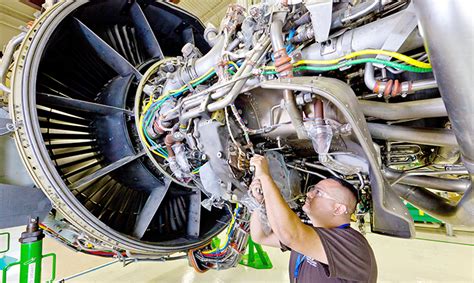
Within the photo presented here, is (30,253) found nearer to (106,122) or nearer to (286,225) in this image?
(106,122)

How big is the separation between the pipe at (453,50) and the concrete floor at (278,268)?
238 cm

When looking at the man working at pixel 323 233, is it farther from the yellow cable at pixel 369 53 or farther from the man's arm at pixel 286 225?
the yellow cable at pixel 369 53

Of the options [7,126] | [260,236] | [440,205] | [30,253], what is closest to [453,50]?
[440,205]

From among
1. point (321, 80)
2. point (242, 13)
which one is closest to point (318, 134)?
point (321, 80)

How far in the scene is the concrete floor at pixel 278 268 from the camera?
241 cm

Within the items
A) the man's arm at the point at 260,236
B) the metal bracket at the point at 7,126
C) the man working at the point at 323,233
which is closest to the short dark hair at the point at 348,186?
the man working at the point at 323,233

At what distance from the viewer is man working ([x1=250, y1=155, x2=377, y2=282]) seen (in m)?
0.83

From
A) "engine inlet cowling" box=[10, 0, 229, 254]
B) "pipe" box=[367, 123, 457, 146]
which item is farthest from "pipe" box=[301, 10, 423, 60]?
"engine inlet cowling" box=[10, 0, 229, 254]

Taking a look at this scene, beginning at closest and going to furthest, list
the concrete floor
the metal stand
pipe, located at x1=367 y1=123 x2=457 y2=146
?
1. pipe, located at x1=367 y1=123 x2=457 y2=146
2. the metal stand
3. the concrete floor

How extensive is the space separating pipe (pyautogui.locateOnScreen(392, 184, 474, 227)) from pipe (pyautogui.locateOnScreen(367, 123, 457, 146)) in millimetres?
151

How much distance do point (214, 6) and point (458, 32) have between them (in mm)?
3784

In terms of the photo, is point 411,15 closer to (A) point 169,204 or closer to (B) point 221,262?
(A) point 169,204

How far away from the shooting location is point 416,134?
2.30 ft

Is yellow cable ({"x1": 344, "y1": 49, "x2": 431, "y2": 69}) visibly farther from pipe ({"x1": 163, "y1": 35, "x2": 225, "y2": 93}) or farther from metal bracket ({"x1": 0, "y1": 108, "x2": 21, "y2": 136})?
metal bracket ({"x1": 0, "y1": 108, "x2": 21, "y2": 136})
